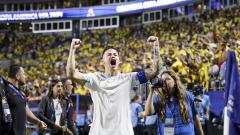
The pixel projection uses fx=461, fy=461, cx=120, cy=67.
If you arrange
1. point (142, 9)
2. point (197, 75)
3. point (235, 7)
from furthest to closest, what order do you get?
point (142, 9), point (235, 7), point (197, 75)

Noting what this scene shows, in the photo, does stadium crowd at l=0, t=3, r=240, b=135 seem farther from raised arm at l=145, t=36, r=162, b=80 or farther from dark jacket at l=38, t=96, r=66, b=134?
→ raised arm at l=145, t=36, r=162, b=80

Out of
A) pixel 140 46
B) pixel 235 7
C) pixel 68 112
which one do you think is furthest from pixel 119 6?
pixel 68 112

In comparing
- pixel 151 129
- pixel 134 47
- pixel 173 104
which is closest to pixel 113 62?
pixel 173 104

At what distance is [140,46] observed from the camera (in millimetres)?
28766

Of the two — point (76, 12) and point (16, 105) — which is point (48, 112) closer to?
point (16, 105)

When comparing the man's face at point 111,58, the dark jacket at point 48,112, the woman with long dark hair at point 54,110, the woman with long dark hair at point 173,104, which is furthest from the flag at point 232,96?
the dark jacket at point 48,112

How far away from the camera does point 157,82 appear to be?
540cm

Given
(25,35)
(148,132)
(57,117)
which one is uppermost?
(25,35)

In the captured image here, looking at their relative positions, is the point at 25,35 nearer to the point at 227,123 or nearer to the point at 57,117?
the point at 57,117

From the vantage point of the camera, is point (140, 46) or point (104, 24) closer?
point (140, 46)

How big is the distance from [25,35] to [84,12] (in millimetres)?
6399

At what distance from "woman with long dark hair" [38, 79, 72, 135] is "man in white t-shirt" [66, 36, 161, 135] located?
8.31ft

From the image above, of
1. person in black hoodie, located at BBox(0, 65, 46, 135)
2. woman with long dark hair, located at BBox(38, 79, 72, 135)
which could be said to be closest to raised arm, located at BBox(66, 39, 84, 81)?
person in black hoodie, located at BBox(0, 65, 46, 135)

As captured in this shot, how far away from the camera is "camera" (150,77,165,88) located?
17.3ft
